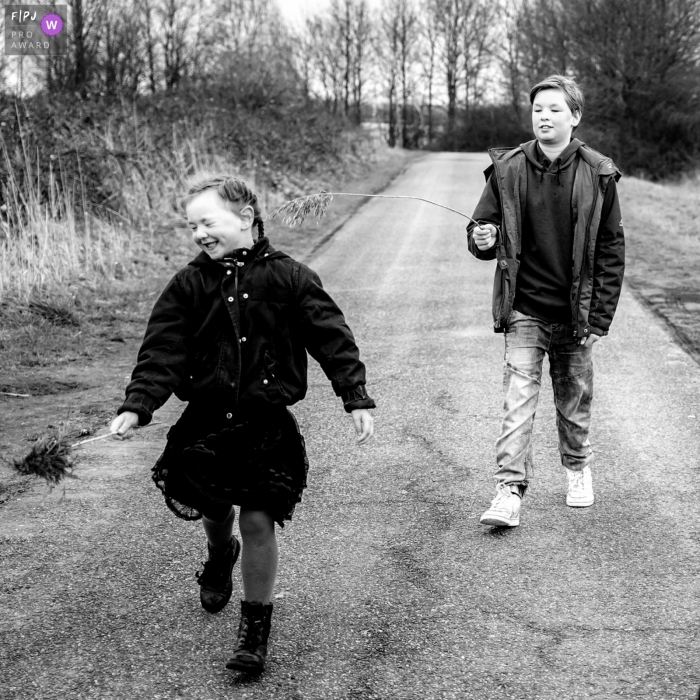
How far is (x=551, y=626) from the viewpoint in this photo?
3.30 metres

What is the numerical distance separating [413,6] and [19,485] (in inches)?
2415

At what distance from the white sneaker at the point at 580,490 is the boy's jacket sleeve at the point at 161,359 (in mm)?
2162

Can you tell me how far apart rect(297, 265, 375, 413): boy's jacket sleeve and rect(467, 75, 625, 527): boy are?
1.11m

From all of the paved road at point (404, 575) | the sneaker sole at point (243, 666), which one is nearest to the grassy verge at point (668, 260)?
the paved road at point (404, 575)

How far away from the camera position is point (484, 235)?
13.3 feet

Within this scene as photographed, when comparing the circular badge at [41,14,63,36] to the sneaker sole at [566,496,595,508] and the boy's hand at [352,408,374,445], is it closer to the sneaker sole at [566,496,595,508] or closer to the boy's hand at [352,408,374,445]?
the sneaker sole at [566,496,595,508]

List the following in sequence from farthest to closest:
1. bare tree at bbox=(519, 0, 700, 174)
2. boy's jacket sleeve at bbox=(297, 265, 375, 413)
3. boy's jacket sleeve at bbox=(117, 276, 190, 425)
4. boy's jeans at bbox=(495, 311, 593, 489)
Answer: bare tree at bbox=(519, 0, 700, 174) → boy's jeans at bbox=(495, 311, 593, 489) → boy's jacket sleeve at bbox=(297, 265, 375, 413) → boy's jacket sleeve at bbox=(117, 276, 190, 425)

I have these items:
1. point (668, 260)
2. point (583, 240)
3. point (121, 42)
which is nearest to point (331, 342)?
point (583, 240)

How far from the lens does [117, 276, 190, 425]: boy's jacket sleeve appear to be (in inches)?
122

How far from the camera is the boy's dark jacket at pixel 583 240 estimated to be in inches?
162

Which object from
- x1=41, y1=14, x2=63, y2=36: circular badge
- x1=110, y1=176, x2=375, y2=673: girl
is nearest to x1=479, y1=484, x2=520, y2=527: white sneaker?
x1=110, y1=176, x2=375, y2=673: girl

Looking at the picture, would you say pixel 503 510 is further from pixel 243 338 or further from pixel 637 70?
pixel 637 70

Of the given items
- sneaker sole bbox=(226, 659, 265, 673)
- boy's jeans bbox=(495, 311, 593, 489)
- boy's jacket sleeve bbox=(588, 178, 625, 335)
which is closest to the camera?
sneaker sole bbox=(226, 659, 265, 673)

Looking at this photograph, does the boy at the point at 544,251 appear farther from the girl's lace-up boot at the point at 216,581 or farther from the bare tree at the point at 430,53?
the bare tree at the point at 430,53
